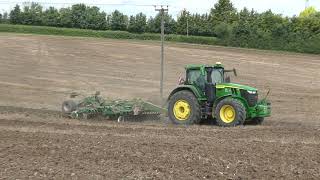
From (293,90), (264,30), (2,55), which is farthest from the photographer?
(264,30)

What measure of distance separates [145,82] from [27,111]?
9745mm

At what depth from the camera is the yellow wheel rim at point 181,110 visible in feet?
53.5

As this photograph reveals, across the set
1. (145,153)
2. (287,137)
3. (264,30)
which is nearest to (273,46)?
(264,30)

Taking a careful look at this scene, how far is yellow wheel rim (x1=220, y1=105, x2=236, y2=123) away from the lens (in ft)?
50.9

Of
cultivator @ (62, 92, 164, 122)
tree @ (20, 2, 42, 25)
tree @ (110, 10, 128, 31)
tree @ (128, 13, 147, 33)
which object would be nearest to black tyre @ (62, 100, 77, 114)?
cultivator @ (62, 92, 164, 122)

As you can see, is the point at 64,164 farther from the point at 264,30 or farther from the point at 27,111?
the point at 264,30

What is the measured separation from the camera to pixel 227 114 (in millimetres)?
15664

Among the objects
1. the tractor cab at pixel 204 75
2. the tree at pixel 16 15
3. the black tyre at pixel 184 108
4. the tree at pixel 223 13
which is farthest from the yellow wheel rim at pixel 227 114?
the tree at pixel 16 15

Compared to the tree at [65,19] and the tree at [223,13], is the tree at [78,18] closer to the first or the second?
the tree at [65,19]

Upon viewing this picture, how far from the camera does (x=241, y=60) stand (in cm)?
3934

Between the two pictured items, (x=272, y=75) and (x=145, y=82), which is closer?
(x=145, y=82)

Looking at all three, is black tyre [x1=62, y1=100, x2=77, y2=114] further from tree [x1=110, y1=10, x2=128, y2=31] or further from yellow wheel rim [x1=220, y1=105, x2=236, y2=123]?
tree [x1=110, y1=10, x2=128, y2=31]

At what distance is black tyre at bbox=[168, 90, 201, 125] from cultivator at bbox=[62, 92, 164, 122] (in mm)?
881

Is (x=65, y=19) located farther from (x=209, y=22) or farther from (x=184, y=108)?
(x=184, y=108)
